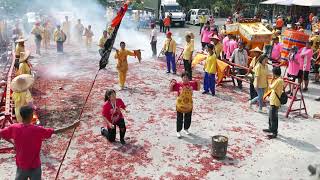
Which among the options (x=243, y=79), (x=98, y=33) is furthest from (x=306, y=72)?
(x=98, y=33)

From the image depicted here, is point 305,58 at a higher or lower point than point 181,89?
higher

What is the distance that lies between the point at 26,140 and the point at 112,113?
337cm

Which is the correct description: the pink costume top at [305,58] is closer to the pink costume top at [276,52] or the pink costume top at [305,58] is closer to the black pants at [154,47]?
the pink costume top at [276,52]

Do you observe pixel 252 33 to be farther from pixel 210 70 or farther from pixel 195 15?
pixel 195 15

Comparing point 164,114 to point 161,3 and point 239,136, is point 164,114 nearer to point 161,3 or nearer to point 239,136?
point 239,136

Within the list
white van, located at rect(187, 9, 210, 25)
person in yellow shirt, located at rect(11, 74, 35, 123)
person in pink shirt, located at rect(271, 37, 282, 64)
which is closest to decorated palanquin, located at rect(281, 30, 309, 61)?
person in pink shirt, located at rect(271, 37, 282, 64)

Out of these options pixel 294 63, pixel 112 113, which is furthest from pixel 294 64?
pixel 112 113

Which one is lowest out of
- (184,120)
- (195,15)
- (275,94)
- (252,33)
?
(184,120)

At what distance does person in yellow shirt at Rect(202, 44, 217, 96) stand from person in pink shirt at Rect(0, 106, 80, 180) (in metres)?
8.09

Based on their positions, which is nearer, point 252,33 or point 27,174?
point 27,174

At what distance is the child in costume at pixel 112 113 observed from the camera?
8609 millimetres

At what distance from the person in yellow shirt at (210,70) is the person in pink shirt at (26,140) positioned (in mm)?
8085

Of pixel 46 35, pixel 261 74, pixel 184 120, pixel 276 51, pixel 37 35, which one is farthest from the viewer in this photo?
pixel 46 35

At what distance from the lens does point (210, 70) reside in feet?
42.6
